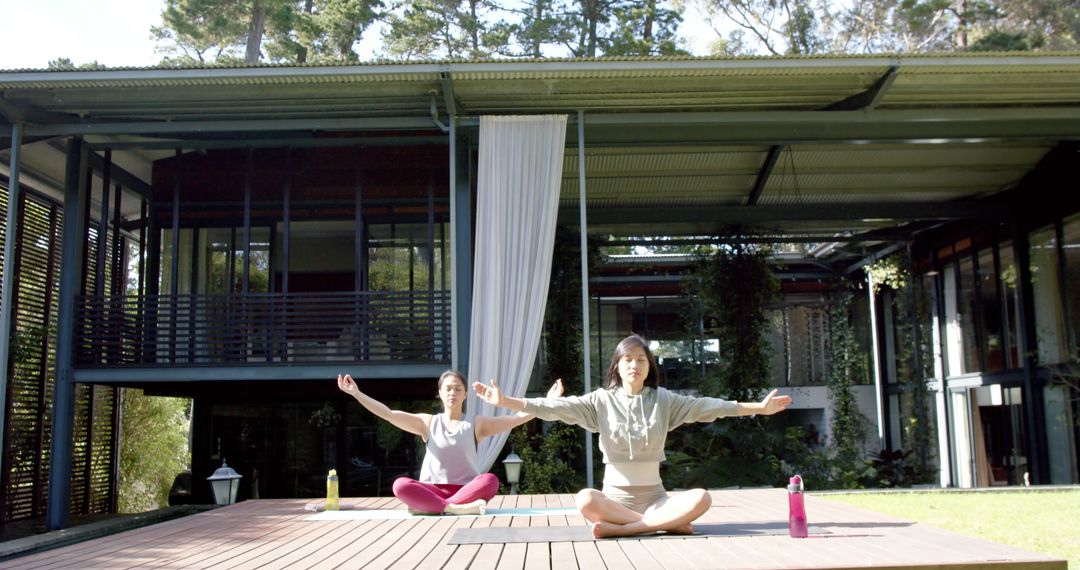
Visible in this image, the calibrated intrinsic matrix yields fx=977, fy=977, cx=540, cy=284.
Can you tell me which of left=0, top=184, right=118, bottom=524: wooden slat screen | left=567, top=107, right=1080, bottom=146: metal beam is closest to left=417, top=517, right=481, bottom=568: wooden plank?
left=567, top=107, right=1080, bottom=146: metal beam

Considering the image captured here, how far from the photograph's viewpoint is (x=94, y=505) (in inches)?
527

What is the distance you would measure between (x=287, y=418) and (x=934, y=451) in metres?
9.89

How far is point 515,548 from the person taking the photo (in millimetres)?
4254

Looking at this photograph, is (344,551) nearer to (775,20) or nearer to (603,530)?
(603,530)

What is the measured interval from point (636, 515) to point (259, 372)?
635cm

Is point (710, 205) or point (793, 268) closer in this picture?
point (710, 205)

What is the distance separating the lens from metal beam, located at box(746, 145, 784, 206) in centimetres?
1132

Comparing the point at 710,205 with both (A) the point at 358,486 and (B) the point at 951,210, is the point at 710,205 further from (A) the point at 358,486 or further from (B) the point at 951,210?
(A) the point at 358,486

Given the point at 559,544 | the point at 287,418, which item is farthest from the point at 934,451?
the point at 559,544

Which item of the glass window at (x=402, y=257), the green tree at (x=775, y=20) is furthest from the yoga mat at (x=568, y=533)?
the green tree at (x=775, y=20)

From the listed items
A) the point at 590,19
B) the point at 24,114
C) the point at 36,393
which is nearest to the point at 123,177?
the point at 24,114

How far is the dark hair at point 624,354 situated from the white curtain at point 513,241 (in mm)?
4162

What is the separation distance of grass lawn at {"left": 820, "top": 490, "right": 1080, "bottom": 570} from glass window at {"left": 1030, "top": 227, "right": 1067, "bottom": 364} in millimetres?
3307

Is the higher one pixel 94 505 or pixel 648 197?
pixel 648 197
